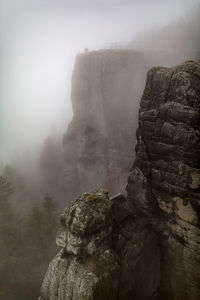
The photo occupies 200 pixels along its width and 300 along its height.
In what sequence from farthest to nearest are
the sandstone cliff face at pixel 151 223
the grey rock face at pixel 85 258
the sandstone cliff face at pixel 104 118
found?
the sandstone cliff face at pixel 104 118, the sandstone cliff face at pixel 151 223, the grey rock face at pixel 85 258

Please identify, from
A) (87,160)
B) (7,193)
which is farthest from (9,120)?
(7,193)

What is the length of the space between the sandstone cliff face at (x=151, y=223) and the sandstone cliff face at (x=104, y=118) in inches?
1024

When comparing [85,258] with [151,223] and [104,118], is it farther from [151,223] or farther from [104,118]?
[104,118]

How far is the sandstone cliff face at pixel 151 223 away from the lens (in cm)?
1599

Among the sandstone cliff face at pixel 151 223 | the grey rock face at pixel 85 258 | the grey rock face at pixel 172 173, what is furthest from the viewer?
the grey rock face at pixel 172 173

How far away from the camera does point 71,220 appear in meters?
16.7

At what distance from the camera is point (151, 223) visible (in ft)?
63.6

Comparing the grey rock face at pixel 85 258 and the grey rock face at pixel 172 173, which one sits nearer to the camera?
the grey rock face at pixel 85 258

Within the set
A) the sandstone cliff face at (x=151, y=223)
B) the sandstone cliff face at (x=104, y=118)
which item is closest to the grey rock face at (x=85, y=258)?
the sandstone cliff face at (x=151, y=223)

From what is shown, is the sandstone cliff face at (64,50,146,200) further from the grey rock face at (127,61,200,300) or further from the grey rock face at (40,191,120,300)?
the grey rock face at (40,191,120,300)

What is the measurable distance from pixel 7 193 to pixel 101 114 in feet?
75.0

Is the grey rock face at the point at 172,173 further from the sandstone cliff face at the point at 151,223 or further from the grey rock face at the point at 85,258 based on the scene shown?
the grey rock face at the point at 85,258

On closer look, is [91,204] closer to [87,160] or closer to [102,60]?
[87,160]

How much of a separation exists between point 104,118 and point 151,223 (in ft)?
101
